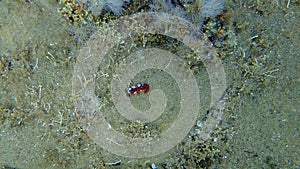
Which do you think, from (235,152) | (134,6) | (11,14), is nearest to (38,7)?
(11,14)

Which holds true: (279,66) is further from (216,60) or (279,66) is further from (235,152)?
(235,152)

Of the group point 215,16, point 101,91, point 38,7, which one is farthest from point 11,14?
point 215,16

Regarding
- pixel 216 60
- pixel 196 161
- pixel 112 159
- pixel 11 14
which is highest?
pixel 216 60

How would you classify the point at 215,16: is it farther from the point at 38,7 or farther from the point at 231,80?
the point at 38,7

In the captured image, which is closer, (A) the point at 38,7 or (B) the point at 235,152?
(B) the point at 235,152

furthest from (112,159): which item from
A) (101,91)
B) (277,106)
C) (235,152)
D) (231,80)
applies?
(277,106)

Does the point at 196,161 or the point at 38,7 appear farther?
the point at 38,7

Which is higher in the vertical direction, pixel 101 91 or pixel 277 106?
pixel 277 106

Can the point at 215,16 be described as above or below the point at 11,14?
above
